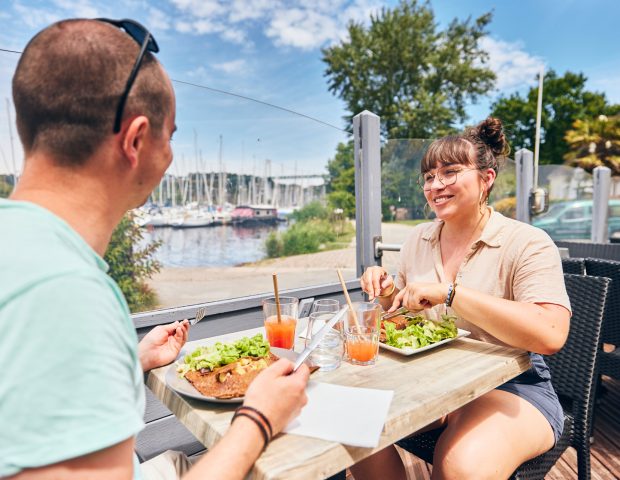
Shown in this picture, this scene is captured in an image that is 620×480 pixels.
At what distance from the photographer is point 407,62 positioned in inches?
959

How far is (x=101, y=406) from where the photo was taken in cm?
59

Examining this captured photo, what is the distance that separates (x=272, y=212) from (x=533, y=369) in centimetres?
212

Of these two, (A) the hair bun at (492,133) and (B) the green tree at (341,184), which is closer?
(A) the hair bun at (492,133)

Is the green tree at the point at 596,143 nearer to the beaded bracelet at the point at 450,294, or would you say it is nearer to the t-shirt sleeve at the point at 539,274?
the t-shirt sleeve at the point at 539,274

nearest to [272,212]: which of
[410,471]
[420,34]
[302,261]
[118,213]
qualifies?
[302,261]

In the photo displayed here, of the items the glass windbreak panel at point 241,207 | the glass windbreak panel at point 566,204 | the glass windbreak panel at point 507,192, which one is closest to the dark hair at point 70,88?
the glass windbreak panel at point 241,207

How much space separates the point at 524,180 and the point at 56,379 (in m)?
7.06

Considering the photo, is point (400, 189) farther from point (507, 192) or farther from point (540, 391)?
point (507, 192)

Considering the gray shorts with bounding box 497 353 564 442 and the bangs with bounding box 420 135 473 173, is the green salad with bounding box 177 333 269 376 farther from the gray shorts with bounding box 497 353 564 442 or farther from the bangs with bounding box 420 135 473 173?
the bangs with bounding box 420 135 473 173

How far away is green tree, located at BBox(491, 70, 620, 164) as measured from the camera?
3094cm

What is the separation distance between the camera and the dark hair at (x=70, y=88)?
2.42ft

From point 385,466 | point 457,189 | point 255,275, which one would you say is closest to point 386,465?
point 385,466

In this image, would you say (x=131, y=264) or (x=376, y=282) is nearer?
Answer: (x=376, y=282)

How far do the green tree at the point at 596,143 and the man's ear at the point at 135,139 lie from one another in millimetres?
32061
